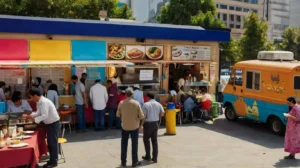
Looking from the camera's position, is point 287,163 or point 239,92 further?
point 239,92

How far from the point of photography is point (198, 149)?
984 centimetres

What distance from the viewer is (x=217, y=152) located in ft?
31.3

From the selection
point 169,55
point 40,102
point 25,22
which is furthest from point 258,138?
point 25,22

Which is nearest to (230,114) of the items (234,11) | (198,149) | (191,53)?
(191,53)

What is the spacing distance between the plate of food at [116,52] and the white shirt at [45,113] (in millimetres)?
5976

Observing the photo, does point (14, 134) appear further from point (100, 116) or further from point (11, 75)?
point (11, 75)

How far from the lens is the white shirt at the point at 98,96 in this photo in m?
12.0

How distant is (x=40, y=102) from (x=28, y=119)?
81 centimetres

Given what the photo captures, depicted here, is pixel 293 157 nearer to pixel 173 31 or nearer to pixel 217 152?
pixel 217 152

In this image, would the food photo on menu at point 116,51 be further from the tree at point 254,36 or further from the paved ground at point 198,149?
the tree at point 254,36

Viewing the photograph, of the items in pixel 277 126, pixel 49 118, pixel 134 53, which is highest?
pixel 134 53

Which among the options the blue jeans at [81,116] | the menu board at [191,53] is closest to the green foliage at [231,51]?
the menu board at [191,53]

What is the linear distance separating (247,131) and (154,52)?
4782 mm

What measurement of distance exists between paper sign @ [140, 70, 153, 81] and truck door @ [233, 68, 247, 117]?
3365 mm
